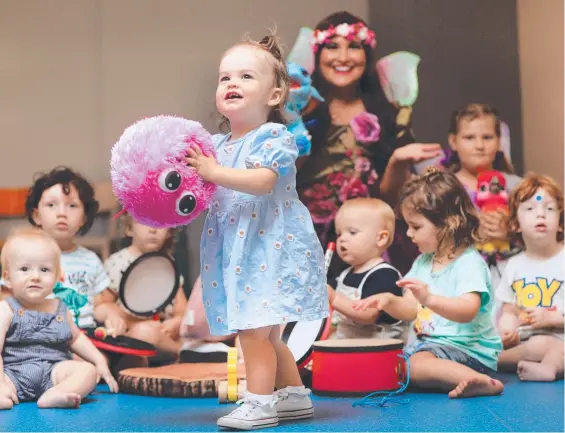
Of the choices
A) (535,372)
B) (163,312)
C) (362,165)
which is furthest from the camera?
(362,165)

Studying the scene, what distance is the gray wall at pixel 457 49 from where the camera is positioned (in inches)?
145

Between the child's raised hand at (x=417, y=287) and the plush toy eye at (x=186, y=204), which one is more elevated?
the plush toy eye at (x=186, y=204)

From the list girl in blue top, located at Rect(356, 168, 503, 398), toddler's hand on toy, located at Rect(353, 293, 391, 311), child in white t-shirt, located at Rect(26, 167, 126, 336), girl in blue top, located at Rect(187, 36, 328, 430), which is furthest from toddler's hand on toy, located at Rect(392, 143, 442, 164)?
girl in blue top, located at Rect(187, 36, 328, 430)

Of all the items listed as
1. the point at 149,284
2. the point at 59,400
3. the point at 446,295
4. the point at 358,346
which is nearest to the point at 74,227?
the point at 149,284

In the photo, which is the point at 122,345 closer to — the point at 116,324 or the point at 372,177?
the point at 116,324

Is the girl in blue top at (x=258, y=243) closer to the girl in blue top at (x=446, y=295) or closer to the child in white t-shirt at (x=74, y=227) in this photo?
the girl in blue top at (x=446, y=295)

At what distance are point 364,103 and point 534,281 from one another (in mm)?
963

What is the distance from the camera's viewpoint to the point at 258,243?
2037 mm

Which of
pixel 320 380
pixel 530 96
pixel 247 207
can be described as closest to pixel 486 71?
pixel 530 96

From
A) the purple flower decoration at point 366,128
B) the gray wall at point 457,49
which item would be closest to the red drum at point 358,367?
the purple flower decoration at point 366,128

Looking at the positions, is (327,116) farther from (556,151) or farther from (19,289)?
(19,289)

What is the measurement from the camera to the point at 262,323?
198cm

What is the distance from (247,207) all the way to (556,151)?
6.53ft

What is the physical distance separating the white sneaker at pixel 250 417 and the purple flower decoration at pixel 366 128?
166 centimetres
